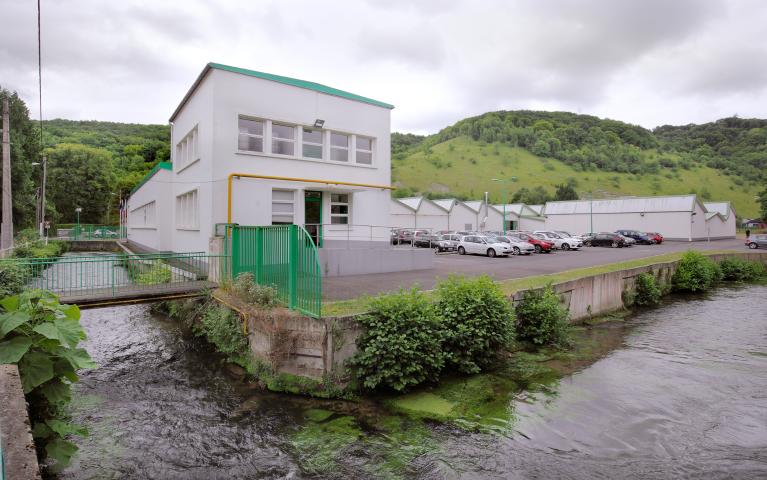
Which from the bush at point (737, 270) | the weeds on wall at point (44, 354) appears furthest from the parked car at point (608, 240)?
the weeds on wall at point (44, 354)

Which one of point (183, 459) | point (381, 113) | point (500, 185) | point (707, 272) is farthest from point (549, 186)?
point (183, 459)

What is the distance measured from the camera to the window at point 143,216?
28.9 meters

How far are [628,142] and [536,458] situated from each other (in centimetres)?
15047

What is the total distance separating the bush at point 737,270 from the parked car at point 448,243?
16.8m

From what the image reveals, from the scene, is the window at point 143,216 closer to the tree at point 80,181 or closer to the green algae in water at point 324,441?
the green algae in water at point 324,441

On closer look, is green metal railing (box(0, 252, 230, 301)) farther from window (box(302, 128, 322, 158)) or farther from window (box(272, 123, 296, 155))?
window (box(302, 128, 322, 158))

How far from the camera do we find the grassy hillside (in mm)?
100312

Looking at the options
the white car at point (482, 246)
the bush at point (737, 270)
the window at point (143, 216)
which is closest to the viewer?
the bush at point (737, 270)

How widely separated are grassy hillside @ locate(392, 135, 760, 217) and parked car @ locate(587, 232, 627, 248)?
47.2 meters

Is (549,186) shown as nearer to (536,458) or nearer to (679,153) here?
(679,153)

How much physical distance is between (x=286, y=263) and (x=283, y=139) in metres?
8.95

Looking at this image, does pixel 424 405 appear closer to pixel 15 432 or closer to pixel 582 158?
pixel 15 432

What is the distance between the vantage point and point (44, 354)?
485cm

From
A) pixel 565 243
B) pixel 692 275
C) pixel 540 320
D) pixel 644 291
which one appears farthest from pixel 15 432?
pixel 565 243
